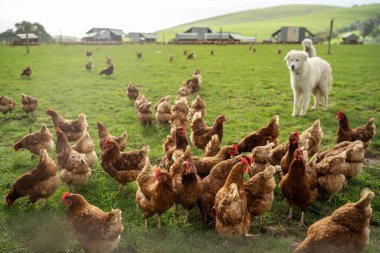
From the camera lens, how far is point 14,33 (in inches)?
2525

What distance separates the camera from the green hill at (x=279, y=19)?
8017 centimetres

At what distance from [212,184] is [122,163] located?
189 cm

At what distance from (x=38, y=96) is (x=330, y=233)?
13.9 m

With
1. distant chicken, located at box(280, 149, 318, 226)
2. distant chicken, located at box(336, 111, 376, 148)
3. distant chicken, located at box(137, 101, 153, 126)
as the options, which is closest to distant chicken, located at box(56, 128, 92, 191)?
distant chicken, located at box(280, 149, 318, 226)

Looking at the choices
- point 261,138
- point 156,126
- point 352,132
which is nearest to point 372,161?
point 352,132

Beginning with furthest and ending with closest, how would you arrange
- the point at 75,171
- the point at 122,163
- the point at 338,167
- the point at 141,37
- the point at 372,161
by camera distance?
the point at 141,37, the point at 372,161, the point at 122,163, the point at 75,171, the point at 338,167

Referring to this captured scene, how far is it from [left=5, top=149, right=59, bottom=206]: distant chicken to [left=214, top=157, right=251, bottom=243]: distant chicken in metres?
2.99

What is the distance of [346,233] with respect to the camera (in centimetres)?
365

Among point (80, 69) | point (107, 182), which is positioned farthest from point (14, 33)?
point (107, 182)

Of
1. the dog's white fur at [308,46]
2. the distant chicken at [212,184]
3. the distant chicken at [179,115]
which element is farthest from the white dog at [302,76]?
the distant chicken at [212,184]

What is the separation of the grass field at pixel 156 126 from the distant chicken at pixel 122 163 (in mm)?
346

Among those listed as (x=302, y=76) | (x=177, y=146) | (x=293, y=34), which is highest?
(x=293, y=34)

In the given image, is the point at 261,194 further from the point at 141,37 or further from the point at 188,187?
the point at 141,37

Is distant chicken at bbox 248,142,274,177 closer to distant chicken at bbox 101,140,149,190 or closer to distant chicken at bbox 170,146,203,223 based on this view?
distant chicken at bbox 170,146,203,223
